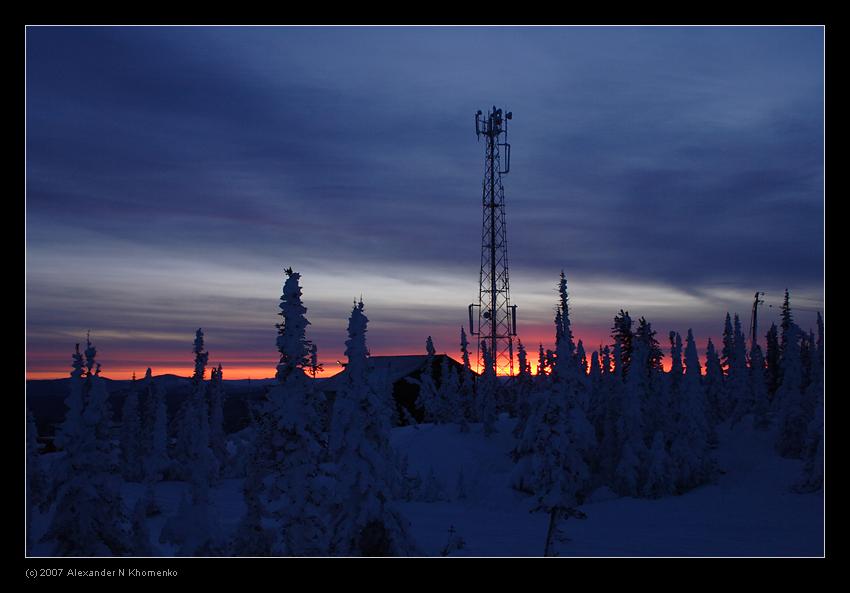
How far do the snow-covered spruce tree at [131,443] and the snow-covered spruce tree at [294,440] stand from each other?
41.3 m

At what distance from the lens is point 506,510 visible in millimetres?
49000

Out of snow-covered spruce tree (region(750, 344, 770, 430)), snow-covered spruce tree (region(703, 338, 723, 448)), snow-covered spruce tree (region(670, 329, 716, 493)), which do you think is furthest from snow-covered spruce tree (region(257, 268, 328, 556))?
snow-covered spruce tree (region(703, 338, 723, 448))

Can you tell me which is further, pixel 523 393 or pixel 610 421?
pixel 523 393

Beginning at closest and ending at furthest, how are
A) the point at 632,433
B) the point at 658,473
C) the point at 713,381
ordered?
the point at 658,473 → the point at 632,433 → the point at 713,381

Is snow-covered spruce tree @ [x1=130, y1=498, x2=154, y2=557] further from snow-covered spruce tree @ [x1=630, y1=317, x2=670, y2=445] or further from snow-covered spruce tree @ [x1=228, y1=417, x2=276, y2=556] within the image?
snow-covered spruce tree @ [x1=630, y1=317, x2=670, y2=445]

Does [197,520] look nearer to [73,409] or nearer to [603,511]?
[73,409]

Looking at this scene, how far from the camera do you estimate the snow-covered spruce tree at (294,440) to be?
21672 millimetres

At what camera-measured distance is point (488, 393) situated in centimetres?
6038

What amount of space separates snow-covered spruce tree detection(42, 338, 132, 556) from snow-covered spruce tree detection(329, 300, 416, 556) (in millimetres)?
6877

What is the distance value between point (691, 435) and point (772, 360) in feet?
156

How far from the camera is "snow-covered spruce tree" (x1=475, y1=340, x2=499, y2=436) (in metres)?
60.2

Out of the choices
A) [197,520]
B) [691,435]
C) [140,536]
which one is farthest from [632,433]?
[140,536]

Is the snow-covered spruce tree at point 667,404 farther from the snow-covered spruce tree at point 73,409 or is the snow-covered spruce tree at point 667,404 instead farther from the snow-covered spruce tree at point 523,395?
the snow-covered spruce tree at point 73,409
